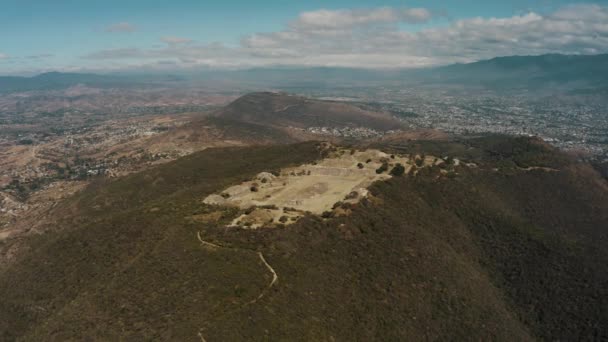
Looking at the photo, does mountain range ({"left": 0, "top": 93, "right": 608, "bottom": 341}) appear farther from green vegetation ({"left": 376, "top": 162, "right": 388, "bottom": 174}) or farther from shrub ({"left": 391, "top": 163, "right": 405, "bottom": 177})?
green vegetation ({"left": 376, "top": 162, "right": 388, "bottom": 174})

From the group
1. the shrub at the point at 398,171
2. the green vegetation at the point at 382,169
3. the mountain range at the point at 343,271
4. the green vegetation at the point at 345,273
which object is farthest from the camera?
the green vegetation at the point at 382,169

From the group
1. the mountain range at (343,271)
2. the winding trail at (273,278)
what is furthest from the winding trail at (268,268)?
the mountain range at (343,271)

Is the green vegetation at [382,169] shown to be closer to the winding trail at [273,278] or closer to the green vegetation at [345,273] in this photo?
the green vegetation at [345,273]

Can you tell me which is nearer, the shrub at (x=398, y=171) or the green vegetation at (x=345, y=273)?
the green vegetation at (x=345, y=273)

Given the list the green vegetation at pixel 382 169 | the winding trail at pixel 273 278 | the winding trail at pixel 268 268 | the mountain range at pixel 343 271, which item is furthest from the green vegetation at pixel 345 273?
the green vegetation at pixel 382 169

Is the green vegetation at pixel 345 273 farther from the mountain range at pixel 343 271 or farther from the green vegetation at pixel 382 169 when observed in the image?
the green vegetation at pixel 382 169

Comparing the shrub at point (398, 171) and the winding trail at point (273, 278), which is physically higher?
the shrub at point (398, 171)

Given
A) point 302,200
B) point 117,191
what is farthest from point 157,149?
point 302,200

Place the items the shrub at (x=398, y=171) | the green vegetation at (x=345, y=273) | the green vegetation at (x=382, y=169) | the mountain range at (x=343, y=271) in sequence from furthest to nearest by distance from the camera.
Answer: the green vegetation at (x=382, y=169) → the shrub at (x=398, y=171) → the mountain range at (x=343, y=271) → the green vegetation at (x=345, y=273)

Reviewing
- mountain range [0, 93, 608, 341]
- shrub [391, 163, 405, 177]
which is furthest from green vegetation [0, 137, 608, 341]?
shrub [391, 163, 405, 177]
